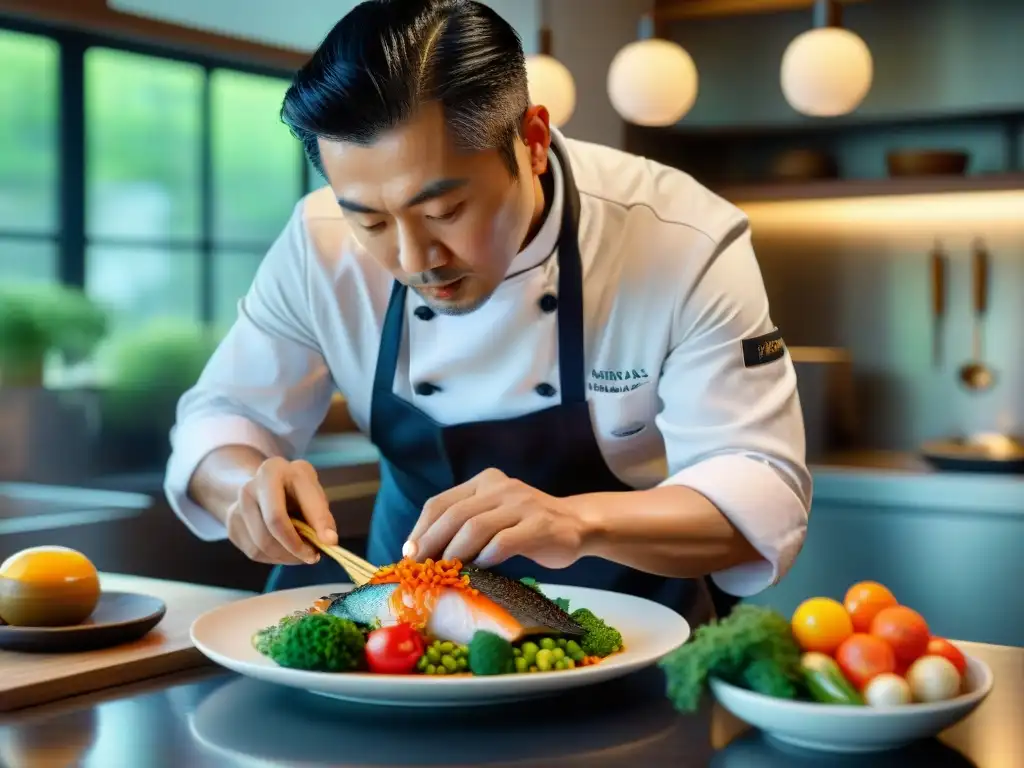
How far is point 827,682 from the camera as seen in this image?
1.07 metres

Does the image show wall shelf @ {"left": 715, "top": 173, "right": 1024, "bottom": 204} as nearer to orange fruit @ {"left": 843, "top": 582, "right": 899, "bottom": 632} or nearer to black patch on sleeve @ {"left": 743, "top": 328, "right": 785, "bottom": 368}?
black patch on sleeve @ {"left": 743, "top": 328, "right": 785, "bottom": 368}

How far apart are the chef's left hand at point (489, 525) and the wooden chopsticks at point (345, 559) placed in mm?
100

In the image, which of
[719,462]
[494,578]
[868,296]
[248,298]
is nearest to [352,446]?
[868,296]

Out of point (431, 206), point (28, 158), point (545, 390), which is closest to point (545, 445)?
point (545, 390)

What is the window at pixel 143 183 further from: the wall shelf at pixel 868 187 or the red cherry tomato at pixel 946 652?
the red cherry tomato at pixel 946 652

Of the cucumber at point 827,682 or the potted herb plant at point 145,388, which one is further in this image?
the potted herb plant at point 145,388

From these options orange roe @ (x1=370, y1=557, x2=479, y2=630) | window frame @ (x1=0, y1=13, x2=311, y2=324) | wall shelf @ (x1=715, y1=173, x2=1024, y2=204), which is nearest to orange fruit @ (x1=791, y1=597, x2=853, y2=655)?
orange roe @ (x1=370, y1=557, x2=479, y2=630)

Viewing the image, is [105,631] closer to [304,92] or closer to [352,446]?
[304,92]

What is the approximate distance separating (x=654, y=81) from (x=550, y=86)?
24 cm

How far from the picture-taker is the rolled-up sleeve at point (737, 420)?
66.7 inches

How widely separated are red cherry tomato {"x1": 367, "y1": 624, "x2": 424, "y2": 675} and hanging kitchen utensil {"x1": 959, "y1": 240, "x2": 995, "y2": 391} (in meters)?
3.40

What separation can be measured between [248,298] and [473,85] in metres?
0.66

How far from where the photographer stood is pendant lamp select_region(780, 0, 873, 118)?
3016mm

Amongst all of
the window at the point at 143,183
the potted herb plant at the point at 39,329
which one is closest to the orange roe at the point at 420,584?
the potted herb plant at the point at 39,329
